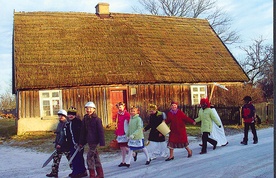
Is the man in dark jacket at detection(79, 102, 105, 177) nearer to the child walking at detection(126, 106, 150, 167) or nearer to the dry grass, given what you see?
the child walking at detection(126, 106, 150, 167)

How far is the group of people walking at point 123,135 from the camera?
24.0 ft

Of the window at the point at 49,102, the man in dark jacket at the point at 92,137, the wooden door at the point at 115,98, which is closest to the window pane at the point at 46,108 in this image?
the window at the point at 49,102

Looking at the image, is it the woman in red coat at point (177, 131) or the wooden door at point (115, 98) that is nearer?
the woman in red coat at point (177, 131)

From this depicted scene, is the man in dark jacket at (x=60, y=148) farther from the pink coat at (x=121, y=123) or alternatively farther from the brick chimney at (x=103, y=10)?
the brick chimney at (x=103, y=10)

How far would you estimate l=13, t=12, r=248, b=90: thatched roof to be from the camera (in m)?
17.6

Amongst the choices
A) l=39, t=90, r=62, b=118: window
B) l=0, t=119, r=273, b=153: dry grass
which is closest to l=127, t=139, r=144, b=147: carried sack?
l=0, t=119, r=273, b=153: dry grass

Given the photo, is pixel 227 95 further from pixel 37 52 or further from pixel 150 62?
pixel 37 52

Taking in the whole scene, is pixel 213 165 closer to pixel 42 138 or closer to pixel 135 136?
pixel 135 136

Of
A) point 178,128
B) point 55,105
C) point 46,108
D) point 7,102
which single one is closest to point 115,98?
point 55,105

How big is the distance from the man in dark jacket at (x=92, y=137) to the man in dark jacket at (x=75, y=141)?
244 millimetres

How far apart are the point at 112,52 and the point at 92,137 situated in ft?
41.9

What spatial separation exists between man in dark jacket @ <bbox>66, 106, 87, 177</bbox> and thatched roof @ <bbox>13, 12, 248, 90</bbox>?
965 centimetres

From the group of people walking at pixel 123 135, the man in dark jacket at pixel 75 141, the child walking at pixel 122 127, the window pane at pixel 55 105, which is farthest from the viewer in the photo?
the window pane at pixel 55 105

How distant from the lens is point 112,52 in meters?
19.6
